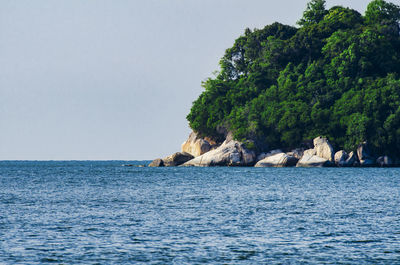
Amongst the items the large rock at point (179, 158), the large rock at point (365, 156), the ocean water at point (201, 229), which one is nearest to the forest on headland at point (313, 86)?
the large rock at point (365, 156)

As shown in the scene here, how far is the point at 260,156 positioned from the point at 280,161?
5779 mm

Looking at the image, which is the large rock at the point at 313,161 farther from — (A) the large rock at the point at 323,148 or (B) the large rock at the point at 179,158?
(B) the large rock at the point at 179,158

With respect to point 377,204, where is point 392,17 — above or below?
above

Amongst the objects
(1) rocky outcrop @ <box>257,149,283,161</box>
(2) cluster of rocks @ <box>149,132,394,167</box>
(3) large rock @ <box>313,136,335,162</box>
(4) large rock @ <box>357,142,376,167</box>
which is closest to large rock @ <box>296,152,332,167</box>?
(2) cluster of rocks @ <box>149,132,394,167</box>

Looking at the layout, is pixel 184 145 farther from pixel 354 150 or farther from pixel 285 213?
pixel 285 213

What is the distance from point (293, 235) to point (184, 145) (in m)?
99.7

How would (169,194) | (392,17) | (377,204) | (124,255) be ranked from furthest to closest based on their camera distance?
(392,17), (169,194), (377,204), (124,255)

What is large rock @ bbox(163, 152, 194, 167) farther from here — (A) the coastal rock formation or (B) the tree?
(B) the tree

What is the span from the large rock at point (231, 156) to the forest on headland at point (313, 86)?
1.62 metres

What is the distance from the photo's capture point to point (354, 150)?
333ft

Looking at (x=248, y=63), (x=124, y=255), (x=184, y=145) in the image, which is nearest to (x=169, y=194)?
(x=124, y=255)

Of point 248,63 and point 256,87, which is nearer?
point 256,87

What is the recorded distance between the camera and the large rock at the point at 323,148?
10112 cm

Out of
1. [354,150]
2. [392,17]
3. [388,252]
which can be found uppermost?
[392,17]
